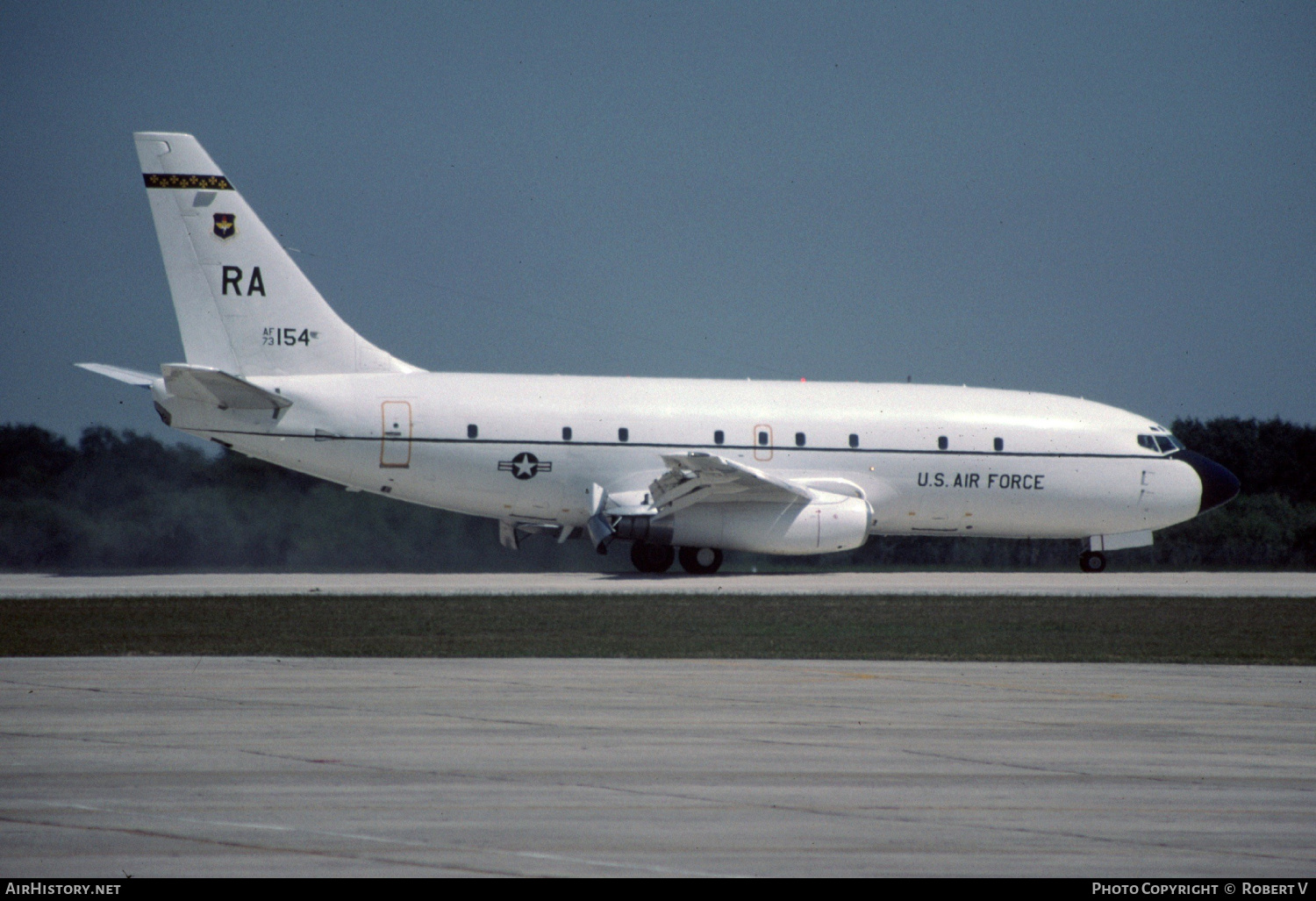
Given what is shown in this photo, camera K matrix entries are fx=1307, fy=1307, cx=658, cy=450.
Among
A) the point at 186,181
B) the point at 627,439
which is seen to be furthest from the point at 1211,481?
the point at 186,181

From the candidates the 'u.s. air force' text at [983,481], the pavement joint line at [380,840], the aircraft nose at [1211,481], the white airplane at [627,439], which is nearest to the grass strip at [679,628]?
the white airplane at [627,439]

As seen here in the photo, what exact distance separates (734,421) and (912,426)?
402 centimetres

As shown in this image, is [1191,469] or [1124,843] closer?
[1124,843]

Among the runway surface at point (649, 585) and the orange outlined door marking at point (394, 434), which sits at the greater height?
the orange outlined door marking at point (394, 434)

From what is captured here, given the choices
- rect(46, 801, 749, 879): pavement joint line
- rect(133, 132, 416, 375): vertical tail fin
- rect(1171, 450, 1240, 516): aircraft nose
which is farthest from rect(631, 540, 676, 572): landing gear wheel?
rect(46, 801, 749, 879): pavement joint line

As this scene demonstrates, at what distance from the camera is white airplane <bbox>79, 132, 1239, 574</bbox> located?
83.7 feet

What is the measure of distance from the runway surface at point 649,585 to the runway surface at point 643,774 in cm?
1056

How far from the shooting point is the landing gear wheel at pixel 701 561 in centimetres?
2806

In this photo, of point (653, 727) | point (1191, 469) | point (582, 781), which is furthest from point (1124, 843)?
point (1191, 469)

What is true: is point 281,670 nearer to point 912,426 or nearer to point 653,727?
point 653,727

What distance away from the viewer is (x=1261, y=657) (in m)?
14.2

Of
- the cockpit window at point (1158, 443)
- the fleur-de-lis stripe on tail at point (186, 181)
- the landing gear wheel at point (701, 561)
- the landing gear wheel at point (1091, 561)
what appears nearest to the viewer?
the fleur-de-lis stripe on tail at point (186, 181)

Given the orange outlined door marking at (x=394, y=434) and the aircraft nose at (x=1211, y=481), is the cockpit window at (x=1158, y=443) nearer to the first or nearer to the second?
the aircraft nose at (x=1211, y=481)

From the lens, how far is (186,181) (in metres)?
25.3
